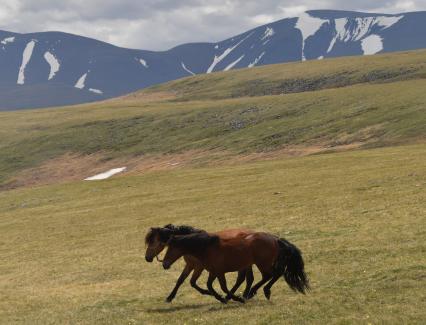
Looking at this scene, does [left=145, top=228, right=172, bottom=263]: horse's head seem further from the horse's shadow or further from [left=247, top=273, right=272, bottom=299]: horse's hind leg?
[left=247, top=273, right=272, bottom=299]: horse's hind leg

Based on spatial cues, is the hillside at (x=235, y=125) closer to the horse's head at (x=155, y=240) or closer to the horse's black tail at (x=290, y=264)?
the horse's black tail at (x=290, y=264)

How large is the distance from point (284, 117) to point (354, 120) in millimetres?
17842

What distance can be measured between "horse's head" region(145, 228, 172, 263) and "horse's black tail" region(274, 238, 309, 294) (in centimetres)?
345

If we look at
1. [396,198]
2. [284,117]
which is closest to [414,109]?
[284,117]

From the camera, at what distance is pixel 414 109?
3440 inches

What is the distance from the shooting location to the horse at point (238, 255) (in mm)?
17828

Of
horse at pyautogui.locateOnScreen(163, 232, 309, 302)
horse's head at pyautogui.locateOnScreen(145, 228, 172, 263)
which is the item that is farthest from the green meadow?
horse's head at pyautogui.locateOnScreen(145, 228, 172, 263)

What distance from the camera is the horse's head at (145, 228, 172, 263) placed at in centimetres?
1858

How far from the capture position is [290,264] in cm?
1823

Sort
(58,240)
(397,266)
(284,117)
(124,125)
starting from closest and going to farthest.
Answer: (397,266)
(58,240)
(284,117)
(124,125)

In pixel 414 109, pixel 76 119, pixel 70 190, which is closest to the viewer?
pixel 70 190

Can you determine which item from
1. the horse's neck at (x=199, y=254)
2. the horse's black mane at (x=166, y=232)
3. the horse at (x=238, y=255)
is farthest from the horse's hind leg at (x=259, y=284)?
the horse's black mane at (x=166, y=232)

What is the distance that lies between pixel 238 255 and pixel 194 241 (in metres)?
1.37

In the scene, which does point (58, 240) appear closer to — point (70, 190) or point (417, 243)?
point (417, 243)
